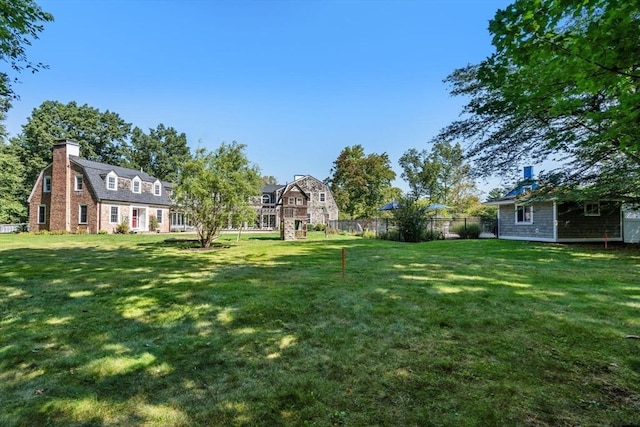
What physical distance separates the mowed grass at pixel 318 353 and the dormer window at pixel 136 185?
2655cm

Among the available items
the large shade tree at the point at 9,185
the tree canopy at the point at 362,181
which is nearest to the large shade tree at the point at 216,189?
the large shade tree at the point at 9,185

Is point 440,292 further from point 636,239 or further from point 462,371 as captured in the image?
point 636,239

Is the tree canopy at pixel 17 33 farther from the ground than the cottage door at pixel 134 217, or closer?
farther from the ground

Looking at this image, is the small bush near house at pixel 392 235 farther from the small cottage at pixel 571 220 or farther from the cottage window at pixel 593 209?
the cottage window at pixel 593 209

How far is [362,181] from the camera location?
148ft

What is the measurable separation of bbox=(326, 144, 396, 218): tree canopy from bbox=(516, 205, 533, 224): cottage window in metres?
24.0

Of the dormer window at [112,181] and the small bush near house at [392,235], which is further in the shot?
the dormer window at [112,181]

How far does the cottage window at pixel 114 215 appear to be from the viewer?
2664 cm

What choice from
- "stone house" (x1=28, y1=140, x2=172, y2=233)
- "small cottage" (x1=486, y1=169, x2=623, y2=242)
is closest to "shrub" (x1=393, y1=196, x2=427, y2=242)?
"small cottage" (x1=486, y1=169, x2=623, y2=242)

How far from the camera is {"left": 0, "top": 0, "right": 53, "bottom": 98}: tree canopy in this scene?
7.71m

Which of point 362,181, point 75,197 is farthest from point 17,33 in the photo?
point 362,181

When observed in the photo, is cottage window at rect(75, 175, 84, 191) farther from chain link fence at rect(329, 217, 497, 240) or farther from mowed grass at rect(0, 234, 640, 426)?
mowed grass at rect(0, 234, 640, 426)

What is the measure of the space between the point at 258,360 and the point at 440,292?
364cm

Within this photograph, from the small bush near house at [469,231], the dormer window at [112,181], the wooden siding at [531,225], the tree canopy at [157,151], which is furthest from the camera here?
the tree canopy at [157,151]
